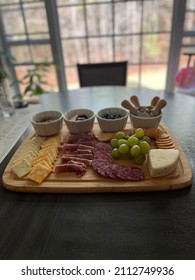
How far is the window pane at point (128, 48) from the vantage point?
278 cm

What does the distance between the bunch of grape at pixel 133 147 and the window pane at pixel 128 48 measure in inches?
89.7

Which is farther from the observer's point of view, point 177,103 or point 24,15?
point 24,15

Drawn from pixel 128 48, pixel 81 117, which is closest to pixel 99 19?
pixel 128 48

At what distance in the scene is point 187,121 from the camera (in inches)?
46.3

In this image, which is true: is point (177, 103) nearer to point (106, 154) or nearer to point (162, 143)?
point (162, 143)

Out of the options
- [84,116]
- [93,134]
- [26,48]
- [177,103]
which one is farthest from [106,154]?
[26,48]

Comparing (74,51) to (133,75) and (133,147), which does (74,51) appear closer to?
(133,75)

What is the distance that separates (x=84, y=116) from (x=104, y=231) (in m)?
0.61

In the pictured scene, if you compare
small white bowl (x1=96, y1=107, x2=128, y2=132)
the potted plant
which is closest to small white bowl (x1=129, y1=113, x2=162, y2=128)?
small white bowl (x1=96, y1=107, x2=128, y2=132)

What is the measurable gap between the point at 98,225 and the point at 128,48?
2.68 m

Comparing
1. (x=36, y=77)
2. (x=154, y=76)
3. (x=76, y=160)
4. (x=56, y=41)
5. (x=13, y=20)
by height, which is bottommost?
(x=154, y=76)

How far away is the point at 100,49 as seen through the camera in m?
2.88

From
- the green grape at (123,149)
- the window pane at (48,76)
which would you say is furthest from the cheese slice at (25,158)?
the window pane at (48,76)

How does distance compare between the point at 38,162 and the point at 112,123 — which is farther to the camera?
the point at 112,123
